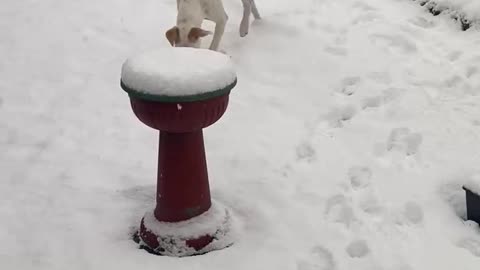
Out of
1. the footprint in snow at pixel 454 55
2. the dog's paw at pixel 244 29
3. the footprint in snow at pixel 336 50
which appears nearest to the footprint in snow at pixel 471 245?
the footprint in snow at pixel 454 55

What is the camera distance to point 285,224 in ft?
10.5

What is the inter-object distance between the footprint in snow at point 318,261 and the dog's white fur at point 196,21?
5.36ft

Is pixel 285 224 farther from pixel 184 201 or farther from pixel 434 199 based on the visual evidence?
pixel 434 199

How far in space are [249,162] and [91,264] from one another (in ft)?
4.07

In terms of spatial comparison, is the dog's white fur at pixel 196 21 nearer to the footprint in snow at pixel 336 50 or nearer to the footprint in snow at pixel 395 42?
the footprint in snow at pixel 336 50

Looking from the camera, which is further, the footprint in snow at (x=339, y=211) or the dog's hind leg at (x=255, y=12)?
the dog's hind leg at (x=255, y=12)

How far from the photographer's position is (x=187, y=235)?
3000 mm

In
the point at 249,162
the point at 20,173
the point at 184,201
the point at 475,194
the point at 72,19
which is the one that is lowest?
the point at 72,19

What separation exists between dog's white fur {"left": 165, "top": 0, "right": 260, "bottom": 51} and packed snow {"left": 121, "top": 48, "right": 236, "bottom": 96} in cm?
99

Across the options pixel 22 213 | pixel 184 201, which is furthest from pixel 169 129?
pixel 22 213

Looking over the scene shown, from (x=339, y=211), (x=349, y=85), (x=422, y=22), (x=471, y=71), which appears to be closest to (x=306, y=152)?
(x=339, y=211)

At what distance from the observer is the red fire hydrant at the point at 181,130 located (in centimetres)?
275

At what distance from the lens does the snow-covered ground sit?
2.99 metres

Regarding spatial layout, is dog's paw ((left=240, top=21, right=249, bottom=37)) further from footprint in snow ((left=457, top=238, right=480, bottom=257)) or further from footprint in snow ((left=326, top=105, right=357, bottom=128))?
footprint in snow ((left=457, top=238, right=480, bottom=257))
